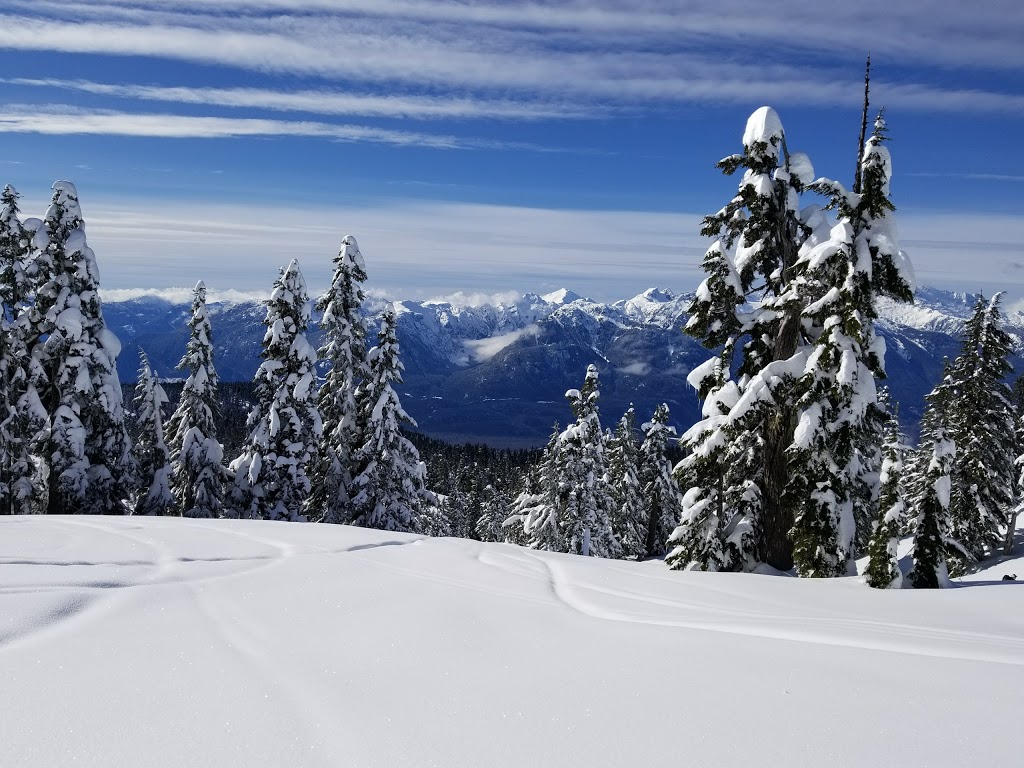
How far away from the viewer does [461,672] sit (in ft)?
12.5

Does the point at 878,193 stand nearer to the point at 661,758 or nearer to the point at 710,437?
the point at 710,437

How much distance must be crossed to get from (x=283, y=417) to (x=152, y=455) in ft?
24.3

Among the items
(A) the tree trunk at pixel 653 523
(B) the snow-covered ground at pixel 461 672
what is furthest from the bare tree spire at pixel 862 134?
(A) the tree trunk at pixel 653 523

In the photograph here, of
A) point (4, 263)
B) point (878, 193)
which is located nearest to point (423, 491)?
point (4, 263)

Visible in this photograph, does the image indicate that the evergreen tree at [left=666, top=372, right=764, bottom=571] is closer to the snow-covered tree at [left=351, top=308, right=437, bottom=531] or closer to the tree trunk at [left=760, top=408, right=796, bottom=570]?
the tree trunk at [left=760, top=408, right=796, bottom=570]

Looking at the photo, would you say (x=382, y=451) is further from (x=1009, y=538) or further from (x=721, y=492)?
(x=1009, y=538)

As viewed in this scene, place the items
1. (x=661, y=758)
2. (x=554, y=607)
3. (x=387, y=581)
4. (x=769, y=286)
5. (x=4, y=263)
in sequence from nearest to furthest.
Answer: (x=661, y=758), (x=554, y=607), (x=387, y=581), (x=769, y=286), (x=4, y=263)

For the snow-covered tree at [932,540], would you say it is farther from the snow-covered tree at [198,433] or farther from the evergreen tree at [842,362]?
the snow-covered tree at [198,433]

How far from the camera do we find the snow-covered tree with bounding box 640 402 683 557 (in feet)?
146

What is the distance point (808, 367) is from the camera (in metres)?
11.2

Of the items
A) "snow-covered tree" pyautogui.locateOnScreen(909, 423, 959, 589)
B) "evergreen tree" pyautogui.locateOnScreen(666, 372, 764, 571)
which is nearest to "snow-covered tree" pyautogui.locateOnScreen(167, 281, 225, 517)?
"evergreen tree" pyautogui.locateOnScreen(666, 372, 764, 571)

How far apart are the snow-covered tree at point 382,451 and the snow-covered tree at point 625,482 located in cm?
1949

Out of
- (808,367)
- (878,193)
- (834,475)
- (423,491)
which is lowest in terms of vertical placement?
(423,491)

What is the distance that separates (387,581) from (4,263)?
25.3 m
